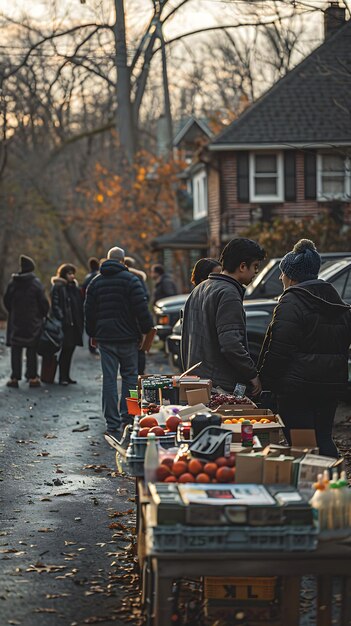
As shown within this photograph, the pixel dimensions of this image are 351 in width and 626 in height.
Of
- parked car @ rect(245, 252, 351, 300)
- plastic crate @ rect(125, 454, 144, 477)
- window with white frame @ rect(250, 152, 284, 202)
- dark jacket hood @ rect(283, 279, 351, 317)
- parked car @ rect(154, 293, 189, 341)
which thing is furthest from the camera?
window with white frame @ rect(250, 152, 284, 202)

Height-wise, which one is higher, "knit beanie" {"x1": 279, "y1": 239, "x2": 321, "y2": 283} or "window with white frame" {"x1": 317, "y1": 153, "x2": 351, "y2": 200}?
"window with white frame" {"x1": 317, "y1": 153, "x2": 351, "y2": 200}

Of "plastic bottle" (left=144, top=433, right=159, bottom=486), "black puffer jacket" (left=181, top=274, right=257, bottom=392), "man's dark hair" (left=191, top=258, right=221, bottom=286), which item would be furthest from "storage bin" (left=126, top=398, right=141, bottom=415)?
"plastic bottle" (left=144, top=433, right=159, bottom=486)

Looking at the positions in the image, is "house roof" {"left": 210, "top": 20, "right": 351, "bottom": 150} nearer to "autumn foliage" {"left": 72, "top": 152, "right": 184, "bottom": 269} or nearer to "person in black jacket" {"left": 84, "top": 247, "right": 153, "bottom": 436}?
"autumn foliage" {"left": 72, "top": 152, "right": 184, "bottom": 269}

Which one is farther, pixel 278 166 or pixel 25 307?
pixel 278 166

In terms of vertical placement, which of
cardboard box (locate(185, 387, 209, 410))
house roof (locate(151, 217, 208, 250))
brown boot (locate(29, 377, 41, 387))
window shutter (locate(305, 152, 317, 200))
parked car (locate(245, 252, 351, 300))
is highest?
window shutter (locate(305, 152, 317, 200))

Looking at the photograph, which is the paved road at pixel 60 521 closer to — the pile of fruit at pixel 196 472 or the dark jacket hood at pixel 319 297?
the pile of fruit at pixel 196 472

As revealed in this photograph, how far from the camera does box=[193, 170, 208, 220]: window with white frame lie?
1592 inches

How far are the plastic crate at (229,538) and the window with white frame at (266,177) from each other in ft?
103

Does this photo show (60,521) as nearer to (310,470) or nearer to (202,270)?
(202,270)

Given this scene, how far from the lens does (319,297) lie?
747cm

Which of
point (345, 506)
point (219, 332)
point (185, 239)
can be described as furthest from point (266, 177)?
point (345, 506)

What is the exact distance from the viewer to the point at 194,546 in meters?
5.07

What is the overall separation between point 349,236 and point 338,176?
745cm

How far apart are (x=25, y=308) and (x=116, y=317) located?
5657 millimetres
